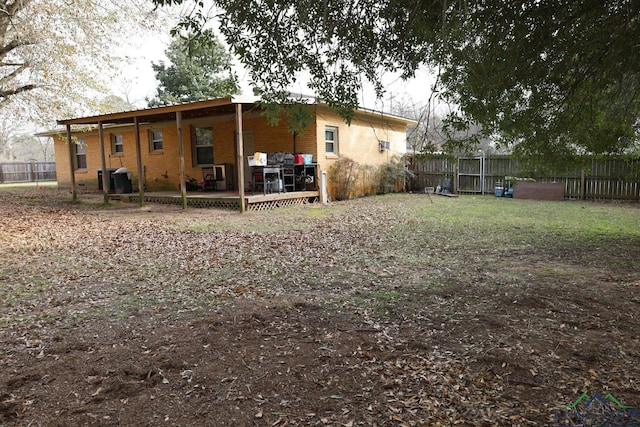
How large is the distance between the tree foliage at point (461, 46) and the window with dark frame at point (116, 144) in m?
17.4

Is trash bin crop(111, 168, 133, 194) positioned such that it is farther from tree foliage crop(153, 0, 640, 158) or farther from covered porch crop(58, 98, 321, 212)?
tree foliage crop(153, 0, 640, 158)

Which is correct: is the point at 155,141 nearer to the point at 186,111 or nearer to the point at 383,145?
the point at 186,111

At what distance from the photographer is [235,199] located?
12.0 metres

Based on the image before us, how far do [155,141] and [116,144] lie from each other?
3.05 meters

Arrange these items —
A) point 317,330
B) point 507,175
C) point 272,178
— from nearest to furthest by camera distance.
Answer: point 317,330 → point 272,178 → point 507,175

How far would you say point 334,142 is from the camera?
15.0m

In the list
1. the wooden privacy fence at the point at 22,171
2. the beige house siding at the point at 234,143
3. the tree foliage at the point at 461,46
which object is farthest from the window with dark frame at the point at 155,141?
the wooden privacy fence at the point at 22,171

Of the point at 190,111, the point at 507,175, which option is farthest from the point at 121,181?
the point at 507,175

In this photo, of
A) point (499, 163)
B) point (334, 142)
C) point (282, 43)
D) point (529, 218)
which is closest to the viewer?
point (282, 43)

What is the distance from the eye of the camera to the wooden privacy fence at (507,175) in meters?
14.1

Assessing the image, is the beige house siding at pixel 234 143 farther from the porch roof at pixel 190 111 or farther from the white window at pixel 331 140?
the porch roof at pixel 190 111

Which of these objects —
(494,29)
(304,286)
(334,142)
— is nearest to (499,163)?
(334,142)

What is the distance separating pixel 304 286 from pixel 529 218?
24.7 ft

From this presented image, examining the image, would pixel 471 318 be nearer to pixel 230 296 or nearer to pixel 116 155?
pixel 230 296
